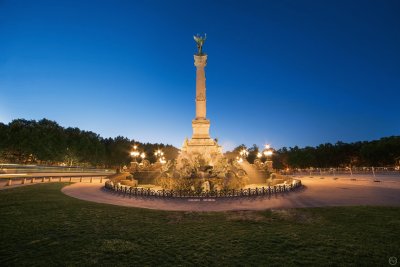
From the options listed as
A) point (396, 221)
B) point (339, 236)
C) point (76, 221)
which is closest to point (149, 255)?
point (76, 221)

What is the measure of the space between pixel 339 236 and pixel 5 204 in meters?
24.1

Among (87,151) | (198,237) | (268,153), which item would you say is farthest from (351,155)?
(198,237)

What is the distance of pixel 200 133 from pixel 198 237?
1239 inches

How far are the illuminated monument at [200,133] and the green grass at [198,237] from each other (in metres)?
22.8

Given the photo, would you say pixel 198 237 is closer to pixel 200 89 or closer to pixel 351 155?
pixel 200 89

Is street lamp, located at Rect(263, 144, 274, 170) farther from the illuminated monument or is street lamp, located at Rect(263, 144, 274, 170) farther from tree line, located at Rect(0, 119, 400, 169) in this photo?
tree line, located at Rect(0, 119, 400, 169)

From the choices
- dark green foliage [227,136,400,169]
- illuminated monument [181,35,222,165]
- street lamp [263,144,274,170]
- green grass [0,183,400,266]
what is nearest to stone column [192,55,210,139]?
illuminated monument [181,35,222,165]

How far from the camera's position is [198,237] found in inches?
531

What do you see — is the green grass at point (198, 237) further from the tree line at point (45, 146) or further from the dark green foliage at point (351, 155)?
the dark green foliage at point (351, 155)

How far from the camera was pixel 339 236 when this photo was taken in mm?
13305

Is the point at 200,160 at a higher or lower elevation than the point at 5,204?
higher

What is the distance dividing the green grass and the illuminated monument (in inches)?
898

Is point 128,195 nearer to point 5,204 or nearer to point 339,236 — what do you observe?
point 5,204

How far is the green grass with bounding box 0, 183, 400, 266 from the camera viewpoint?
10.8 m
